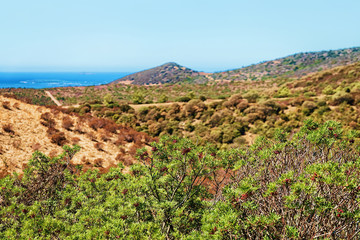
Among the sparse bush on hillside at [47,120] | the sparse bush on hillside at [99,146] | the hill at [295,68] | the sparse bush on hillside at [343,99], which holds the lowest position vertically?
the sparse bush on hillside at [99,146]

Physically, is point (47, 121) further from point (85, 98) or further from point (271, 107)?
point (85, 98)

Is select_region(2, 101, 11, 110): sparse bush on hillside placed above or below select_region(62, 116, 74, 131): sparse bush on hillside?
above

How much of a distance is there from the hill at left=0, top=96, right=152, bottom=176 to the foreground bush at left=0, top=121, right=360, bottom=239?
6.84 meters

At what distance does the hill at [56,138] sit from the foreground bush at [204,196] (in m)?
6.84

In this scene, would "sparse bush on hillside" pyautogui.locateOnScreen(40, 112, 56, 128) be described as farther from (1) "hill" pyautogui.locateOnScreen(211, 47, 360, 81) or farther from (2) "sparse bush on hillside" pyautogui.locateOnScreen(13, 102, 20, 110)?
(1) "hill" pyautogui.locateOnScreen(211, 47, 360, 81)

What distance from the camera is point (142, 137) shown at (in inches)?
870

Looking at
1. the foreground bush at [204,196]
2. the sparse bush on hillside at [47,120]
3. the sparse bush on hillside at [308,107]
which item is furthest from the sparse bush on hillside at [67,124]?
the sparse bush on hillside at [308,107]

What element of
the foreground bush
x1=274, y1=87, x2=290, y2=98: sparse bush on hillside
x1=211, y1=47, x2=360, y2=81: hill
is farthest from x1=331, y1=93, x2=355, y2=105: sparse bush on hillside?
x1=211, y1=47, x2=360, y2=81: hill

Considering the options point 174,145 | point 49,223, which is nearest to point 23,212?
point 49,223

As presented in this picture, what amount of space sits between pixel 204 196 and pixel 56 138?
15.0 m

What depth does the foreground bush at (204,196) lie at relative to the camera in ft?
11.5

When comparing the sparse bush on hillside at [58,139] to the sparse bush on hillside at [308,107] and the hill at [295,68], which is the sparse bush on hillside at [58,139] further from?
the hill at [295,68]

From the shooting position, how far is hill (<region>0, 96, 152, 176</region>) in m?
14.2

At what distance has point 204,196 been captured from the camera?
721 cm
